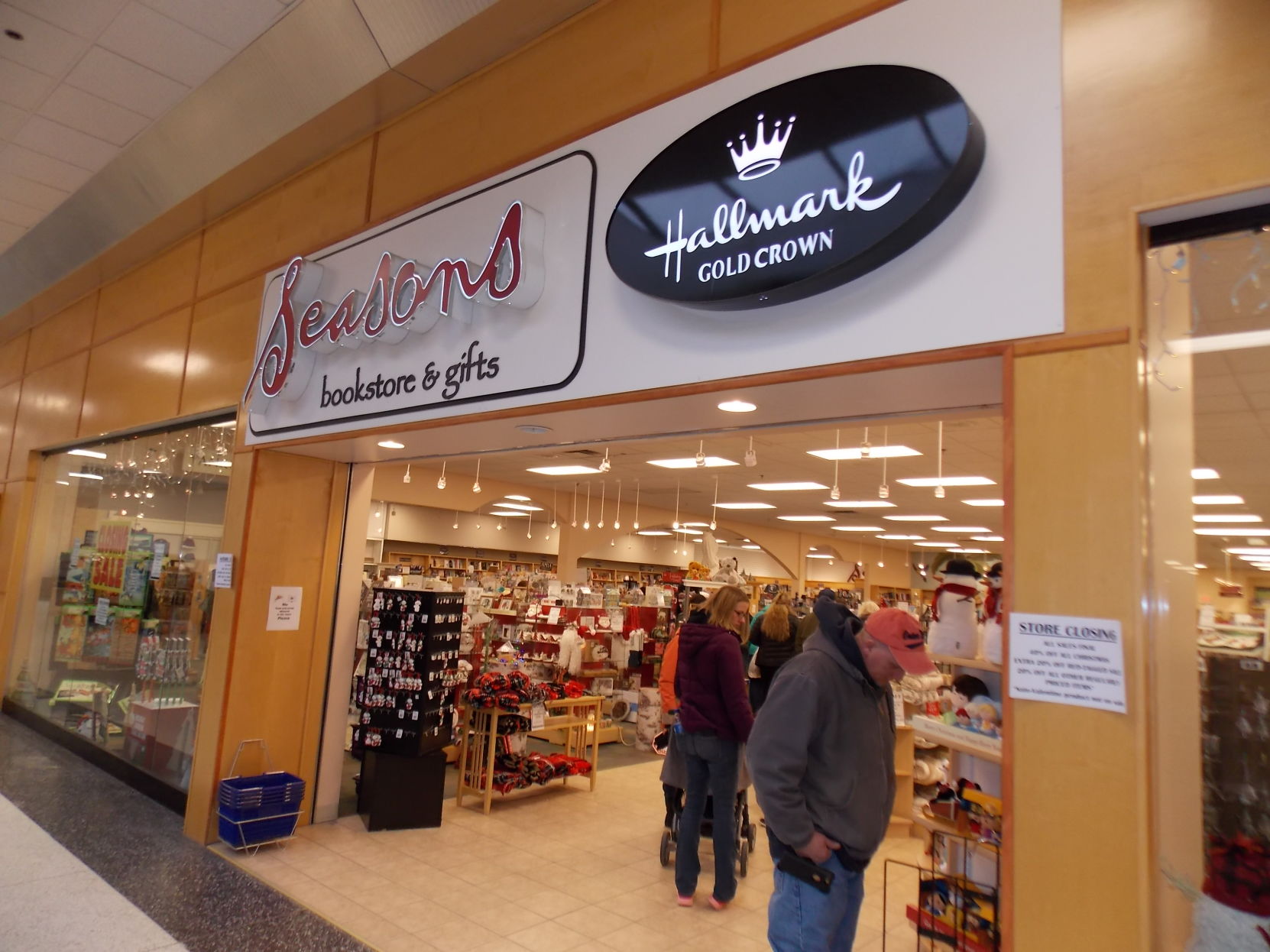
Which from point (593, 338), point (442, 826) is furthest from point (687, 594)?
point (593, 338)

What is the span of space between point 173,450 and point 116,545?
1.46 metres

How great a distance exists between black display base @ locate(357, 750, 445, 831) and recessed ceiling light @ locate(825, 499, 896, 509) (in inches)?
A: 350

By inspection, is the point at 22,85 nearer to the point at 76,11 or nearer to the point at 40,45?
the point at 40,45

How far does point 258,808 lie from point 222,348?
3.08 meters

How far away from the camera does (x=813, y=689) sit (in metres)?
2.53

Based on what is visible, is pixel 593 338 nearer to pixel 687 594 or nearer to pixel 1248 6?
pixel 1248 6

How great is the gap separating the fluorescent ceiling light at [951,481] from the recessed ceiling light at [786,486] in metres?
1.32

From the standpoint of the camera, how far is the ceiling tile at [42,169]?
5648 mm

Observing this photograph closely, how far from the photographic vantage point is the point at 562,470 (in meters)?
12.0

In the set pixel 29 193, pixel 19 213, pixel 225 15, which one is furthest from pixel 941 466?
pixel 19 213

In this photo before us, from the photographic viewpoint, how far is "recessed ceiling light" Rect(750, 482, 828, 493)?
1169cm

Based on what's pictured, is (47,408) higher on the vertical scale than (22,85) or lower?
lower

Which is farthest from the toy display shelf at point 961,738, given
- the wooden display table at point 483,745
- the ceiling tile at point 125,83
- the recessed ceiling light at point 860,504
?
the recessed ceiling light at point 860,504

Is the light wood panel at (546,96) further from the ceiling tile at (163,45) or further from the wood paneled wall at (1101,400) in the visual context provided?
the ceiling tile at (163,45)
